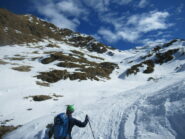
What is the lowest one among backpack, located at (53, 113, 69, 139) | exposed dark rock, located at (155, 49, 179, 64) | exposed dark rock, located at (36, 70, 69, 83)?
backpack, located at (53, 113, 69, 139)

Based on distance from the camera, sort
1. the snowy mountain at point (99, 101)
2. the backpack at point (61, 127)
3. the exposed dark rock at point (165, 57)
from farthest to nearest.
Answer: the exposed dark rock at point (165, 57), the snowy mountain at point (99, 101), the backpack at point (61, 127)

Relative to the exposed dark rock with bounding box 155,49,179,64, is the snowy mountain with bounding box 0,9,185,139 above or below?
below

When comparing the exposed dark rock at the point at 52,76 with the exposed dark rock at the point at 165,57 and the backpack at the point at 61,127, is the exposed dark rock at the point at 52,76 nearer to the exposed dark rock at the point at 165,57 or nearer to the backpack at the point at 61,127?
the backpack at the point at 61,127

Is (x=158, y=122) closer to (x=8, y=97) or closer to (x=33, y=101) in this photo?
(x=33, y=101)

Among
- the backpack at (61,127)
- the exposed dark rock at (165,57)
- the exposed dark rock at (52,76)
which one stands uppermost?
the exposed dark rock at (165,57)

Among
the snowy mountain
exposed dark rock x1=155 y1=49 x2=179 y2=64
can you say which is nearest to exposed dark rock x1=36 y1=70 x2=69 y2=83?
the snowy mountain

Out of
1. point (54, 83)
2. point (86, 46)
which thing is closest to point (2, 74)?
point (54, 83)

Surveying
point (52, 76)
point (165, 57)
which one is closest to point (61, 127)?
point (52, 76)

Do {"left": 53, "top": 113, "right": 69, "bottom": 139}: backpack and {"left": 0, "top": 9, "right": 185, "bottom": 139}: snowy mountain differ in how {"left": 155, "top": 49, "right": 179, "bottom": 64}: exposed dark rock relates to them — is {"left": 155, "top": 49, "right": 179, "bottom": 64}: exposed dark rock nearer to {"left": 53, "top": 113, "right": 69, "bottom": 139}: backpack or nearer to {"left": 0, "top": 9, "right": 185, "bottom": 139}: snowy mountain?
{"left": 0, "top": 9, "right": 185, "bottom": 139}: snowy mountain

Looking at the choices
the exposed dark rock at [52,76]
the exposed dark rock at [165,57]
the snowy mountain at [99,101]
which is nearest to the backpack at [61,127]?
the snowy mountain at [99,101]

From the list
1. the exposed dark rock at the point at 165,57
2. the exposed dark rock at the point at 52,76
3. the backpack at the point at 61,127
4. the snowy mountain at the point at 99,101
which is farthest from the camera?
the exposed dark rock at the point at 165,57

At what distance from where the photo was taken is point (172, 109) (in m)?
8.91

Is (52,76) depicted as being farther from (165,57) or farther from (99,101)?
(165,57)

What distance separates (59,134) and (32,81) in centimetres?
3136
